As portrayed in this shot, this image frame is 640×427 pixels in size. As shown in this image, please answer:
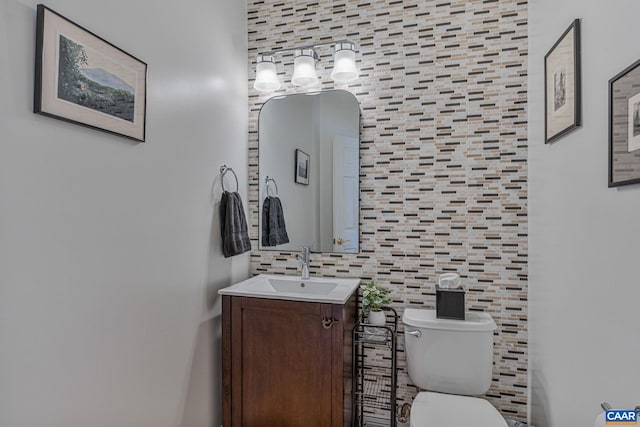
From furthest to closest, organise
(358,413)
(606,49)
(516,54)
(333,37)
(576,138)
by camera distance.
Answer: (333,37)
(358,413)
(516,54)
(576,138)
(606,49)

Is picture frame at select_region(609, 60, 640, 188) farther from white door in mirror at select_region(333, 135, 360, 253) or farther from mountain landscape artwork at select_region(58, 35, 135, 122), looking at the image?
mountain landscape artwork at select_region(58, 35, 135, 122)

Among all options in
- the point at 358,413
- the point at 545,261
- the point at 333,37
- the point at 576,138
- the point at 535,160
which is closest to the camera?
the point at 576,138

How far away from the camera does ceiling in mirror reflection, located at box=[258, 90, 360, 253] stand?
6.97 ft

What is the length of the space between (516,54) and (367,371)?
1.95 m

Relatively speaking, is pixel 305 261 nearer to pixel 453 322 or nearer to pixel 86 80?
pixel 453 322

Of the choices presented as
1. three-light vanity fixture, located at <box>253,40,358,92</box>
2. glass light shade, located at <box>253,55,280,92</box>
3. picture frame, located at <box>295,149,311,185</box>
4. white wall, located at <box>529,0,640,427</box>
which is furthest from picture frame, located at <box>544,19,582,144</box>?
glass light shade, located at <box>253,55,280,92</box>

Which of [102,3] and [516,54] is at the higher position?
[516,54]

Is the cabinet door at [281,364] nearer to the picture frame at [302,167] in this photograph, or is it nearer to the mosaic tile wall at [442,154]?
the mosaic tile wall at [442,154]

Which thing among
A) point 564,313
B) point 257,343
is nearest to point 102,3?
point 257,343

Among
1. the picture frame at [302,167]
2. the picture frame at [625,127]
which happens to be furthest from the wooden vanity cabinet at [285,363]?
the picture frame at [625,127]

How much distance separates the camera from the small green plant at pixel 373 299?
1895 mm

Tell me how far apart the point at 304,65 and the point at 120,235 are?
141 cm

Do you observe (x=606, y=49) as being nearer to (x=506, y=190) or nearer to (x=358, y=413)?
(x=506, y=190)

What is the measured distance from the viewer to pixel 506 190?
73.8 inches
